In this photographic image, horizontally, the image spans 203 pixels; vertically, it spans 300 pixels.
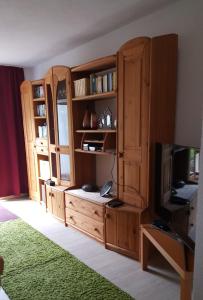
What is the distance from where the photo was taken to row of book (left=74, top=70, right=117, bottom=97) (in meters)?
2.44

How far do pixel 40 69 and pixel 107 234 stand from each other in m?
3.01

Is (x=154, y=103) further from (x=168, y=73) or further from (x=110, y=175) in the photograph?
(x=110, y=175)

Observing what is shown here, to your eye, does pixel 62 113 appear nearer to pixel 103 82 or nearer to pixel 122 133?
pixel 103 82

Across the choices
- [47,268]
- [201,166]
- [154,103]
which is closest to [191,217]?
[201,166]

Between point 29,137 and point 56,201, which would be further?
point 29,137

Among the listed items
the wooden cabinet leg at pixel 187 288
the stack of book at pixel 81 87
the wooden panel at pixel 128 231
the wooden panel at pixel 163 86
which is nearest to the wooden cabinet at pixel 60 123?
the stack of book at pixel 81 87

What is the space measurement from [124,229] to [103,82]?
5.23 ft

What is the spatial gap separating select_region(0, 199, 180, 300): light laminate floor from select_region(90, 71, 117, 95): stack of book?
5.71 ft

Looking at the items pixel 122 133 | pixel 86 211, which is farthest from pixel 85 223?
pixel 122 133

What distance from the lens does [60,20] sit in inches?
89.4

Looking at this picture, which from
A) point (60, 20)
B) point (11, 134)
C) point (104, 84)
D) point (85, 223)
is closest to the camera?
point (60, 20)

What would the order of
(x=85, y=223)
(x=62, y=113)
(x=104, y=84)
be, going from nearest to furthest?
(x=104, y=84) < (x=85, y=223) < (x=62, y=113)

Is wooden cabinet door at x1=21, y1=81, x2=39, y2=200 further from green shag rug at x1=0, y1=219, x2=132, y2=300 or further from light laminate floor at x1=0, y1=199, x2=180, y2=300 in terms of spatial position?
green shag rug at x1=0, y1=219, x2=132, y2=300

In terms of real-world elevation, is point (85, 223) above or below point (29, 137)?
below
